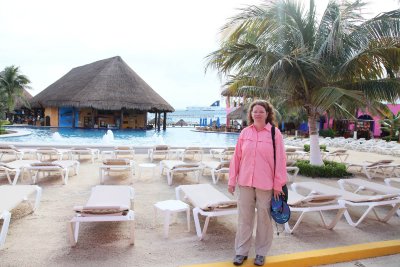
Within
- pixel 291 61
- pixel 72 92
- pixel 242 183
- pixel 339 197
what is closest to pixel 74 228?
pixel 242 183

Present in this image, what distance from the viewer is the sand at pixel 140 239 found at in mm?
2893

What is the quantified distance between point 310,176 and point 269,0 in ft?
14.3

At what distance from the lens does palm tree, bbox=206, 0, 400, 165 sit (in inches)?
270

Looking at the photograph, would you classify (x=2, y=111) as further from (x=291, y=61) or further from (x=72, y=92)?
(x=291, y=61)

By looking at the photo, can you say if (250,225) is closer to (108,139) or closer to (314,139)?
(314,139)

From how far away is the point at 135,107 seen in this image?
2562cm

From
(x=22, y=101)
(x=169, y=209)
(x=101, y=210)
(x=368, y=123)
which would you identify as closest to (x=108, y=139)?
(x=169, y=209)

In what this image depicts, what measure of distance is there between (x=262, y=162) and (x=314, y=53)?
5.76 metres

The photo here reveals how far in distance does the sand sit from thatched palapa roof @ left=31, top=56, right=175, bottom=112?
21.2 meters

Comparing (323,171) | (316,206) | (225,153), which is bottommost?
(323,171)

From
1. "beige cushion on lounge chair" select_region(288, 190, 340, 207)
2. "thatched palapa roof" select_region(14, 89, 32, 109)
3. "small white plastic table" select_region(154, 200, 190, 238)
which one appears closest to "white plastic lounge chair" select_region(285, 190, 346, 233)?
"beige cushion on lounge chair" select_region(288, 190, 340, 207)

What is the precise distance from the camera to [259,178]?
8.91 feet

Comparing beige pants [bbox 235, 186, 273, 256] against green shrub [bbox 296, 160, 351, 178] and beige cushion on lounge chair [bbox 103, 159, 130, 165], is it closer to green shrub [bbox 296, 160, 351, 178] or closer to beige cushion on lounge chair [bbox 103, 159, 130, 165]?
beige cushion on lounge chair [bbox 103, 159, 130, 165]

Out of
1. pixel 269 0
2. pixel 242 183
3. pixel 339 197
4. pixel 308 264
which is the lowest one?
pixel 308 264
